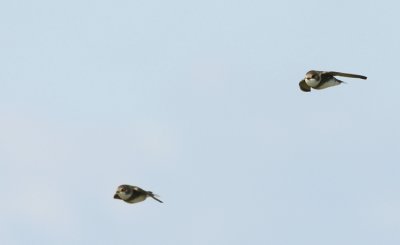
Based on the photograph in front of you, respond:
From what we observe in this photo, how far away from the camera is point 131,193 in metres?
95.8

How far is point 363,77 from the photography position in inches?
3440

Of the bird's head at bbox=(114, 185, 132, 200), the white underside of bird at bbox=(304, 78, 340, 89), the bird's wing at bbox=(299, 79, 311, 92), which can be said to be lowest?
the white underside of bird at bbox=(304, 78, 340, 89)

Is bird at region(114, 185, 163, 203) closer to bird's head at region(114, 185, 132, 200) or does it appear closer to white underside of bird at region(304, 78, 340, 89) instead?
bird's head at region(114, 185, 132, 200)

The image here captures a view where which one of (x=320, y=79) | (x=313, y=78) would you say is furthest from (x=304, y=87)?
(x=320, y=79)

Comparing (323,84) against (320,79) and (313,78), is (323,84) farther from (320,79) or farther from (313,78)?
(313,78)

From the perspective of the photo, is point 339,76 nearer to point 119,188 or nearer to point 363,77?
point 363,77

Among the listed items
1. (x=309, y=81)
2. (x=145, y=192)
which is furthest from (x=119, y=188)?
(x=309, y=81)

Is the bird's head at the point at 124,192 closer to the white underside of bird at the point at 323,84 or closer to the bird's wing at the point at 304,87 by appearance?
the bird's wing at the point at 304,87

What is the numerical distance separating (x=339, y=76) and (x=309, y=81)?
279 centimetres

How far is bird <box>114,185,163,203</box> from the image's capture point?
95.7m

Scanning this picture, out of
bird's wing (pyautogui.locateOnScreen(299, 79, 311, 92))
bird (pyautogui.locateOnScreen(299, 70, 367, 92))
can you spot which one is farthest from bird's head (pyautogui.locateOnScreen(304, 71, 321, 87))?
bird's wing (pyautogui.locateOnScreen(299, 79, 311, 92))

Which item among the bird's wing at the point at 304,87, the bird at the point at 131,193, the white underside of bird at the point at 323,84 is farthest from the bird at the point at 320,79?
the bird at the point at 131,193

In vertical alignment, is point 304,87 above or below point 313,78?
above

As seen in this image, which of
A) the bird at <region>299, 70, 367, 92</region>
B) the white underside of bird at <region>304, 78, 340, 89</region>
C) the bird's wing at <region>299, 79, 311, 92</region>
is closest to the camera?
the bird at <region>299, 70, 367, 92</region>
